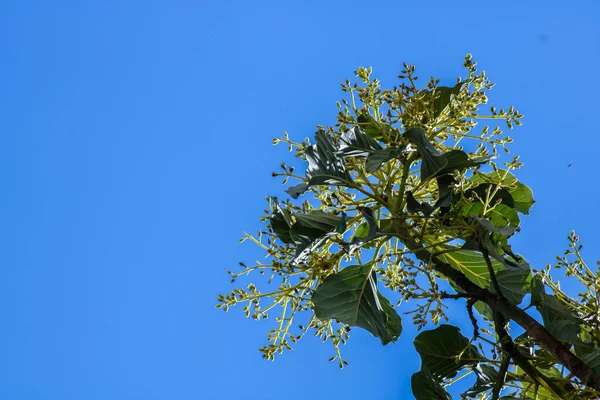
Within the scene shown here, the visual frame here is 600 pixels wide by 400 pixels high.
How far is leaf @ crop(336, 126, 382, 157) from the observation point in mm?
992

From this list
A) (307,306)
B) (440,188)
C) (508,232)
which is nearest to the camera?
(508,232)

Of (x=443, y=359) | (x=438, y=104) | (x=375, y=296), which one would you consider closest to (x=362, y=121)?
(x=438, y=104)

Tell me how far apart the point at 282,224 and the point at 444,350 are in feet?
1.09

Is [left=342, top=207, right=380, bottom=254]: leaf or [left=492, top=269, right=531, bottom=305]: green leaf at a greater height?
[left=342, top=207, right=380, bottom=254]: leaf

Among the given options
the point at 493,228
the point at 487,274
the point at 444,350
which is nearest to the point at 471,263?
the point at 487,274

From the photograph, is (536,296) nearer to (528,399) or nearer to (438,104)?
(528,399)

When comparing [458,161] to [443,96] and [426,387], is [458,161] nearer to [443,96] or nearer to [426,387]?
[443,96]

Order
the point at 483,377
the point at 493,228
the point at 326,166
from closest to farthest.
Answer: the point at 493,228, the point at 326,166, the point at 483,377

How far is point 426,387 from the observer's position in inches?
45.1

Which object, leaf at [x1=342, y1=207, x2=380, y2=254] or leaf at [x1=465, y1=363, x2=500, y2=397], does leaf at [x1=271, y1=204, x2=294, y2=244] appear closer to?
leaf at [x1=342, y1=207, x2=380, y2=254]

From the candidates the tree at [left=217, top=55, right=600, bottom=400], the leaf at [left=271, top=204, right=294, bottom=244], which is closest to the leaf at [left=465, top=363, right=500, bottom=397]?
the tree at [left=217, top=55, right=600, bottom=400]

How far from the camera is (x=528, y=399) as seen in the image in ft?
3.38

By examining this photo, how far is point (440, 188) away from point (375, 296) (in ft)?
0.64

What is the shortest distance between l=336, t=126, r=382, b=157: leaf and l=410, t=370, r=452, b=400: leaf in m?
0.38
